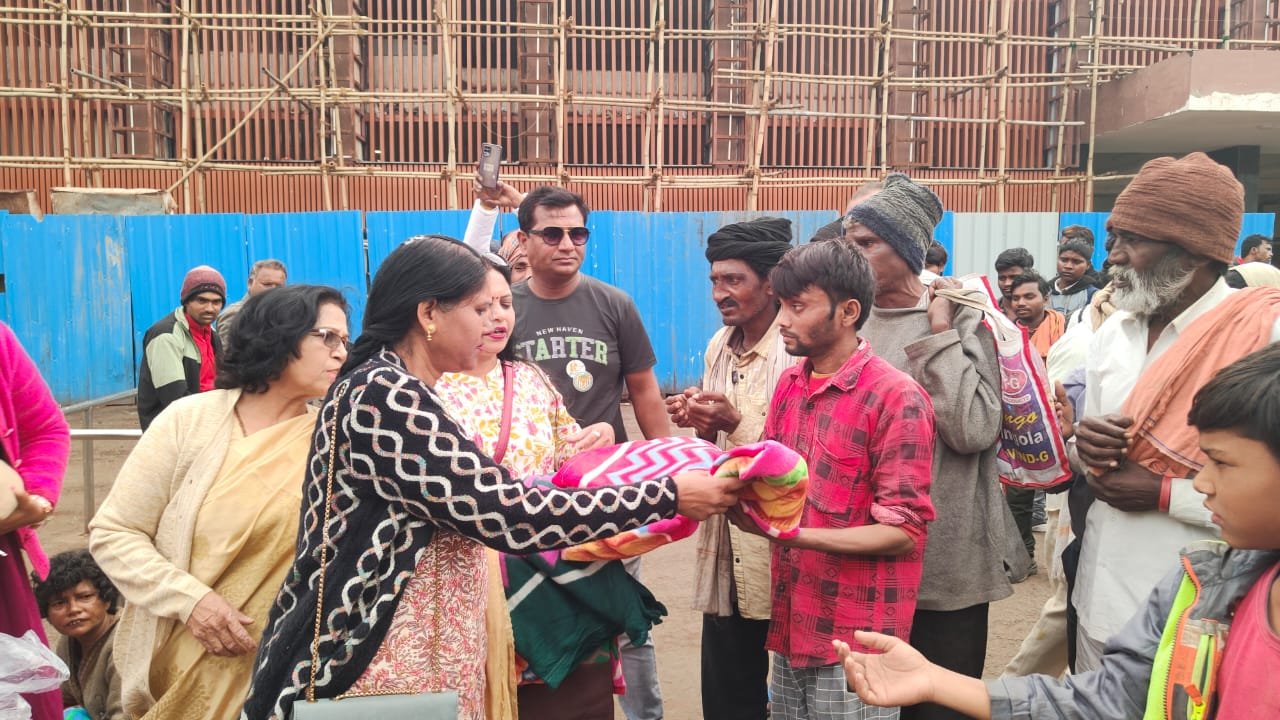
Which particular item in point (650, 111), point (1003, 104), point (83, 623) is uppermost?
point (1003, 104)

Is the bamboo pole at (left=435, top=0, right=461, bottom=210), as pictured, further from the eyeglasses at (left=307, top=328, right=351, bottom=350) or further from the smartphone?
the eyeglasses at (left=307, top=328, right=351, bottom=350)

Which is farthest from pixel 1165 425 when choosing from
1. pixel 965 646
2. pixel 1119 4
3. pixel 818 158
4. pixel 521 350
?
pixel 1119 4

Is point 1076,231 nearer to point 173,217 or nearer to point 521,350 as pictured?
point 521,350

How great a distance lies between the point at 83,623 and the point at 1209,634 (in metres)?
3.85

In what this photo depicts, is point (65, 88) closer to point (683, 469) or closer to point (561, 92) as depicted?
point (561, 92)

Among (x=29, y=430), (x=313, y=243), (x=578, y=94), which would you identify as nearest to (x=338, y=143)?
(x=313, y=243)

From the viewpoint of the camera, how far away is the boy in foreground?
1.55 meters

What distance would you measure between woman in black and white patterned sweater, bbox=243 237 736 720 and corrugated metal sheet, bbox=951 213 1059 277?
1194 centimetres

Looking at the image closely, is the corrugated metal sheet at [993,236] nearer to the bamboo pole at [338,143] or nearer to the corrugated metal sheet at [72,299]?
the bamboo pole at [338,143]

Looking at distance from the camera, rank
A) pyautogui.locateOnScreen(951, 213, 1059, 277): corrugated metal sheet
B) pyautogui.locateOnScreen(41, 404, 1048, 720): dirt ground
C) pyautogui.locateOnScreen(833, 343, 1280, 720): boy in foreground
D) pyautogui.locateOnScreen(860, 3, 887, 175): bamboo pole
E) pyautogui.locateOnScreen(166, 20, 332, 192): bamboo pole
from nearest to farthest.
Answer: pyautogui.locateOnScreen(833, 343, 1280, 720): boy in foreground → pyautogui.locateOnScreen(41, 404, 1048, 720): dirt ground → pyautogui.locateOnScreen(166, 20, 332, 192): bamboo pole → pyautogui.locateOnScreen(951, 213, 1059, 277): corrugated metal sheet → pyautogui.locateOnScreen(860, 3, 887, 175): bamboo pole

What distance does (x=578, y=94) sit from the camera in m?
13.8

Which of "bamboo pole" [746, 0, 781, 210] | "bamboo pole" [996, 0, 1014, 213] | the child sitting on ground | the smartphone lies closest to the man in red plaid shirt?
the smartphone

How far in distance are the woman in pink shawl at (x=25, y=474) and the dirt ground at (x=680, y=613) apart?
2501 mm

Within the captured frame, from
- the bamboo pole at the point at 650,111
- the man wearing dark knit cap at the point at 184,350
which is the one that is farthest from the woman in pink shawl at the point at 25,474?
the bamboo pole at the point at 650,111
